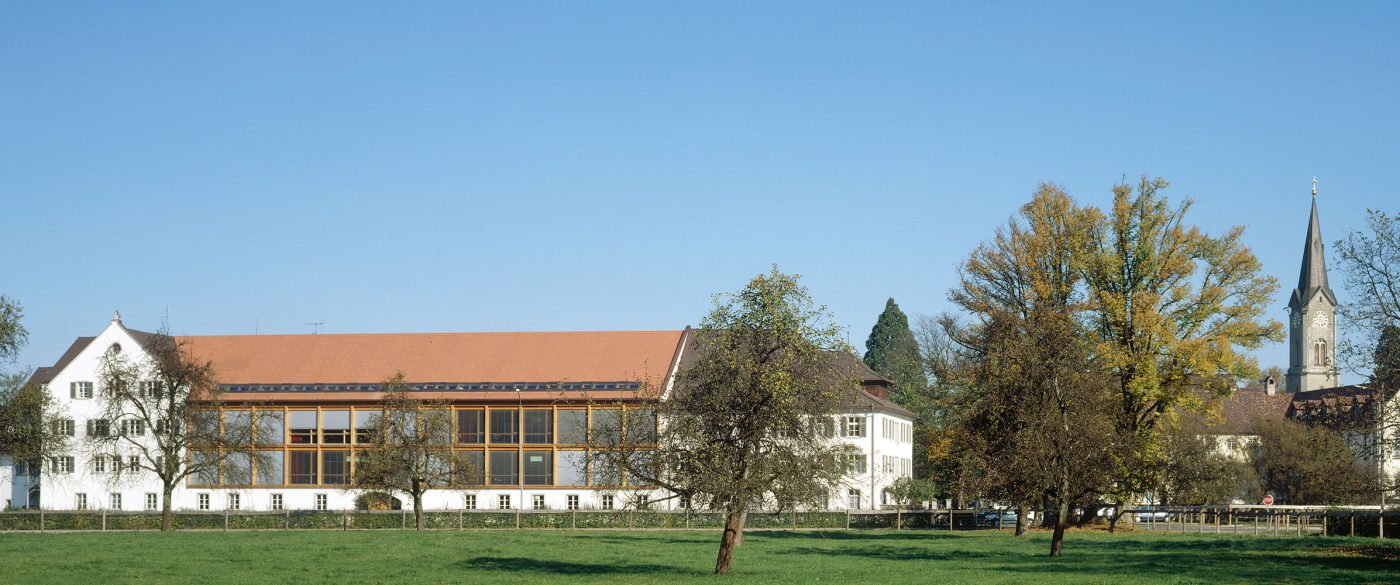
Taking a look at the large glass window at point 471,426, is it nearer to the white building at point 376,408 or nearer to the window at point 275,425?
the white building at point 376,408

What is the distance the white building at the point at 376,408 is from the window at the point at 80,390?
7 cm

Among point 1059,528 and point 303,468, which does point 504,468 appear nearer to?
point 303,468

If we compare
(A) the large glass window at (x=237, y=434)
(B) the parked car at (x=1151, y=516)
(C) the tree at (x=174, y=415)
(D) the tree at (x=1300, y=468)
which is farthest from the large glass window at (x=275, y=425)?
(D) the tree at (x=1300, y=468)

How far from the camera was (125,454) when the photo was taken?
91.8 meters

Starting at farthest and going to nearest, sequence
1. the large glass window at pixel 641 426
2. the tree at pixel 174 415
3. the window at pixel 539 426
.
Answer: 1. the window at pixel 539 426
2. the tree at pixel 174 415
3. the large glass window at pixel 641 426

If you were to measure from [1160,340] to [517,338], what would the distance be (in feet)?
164

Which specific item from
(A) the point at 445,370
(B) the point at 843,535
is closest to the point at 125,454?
(A) the point at 445,370

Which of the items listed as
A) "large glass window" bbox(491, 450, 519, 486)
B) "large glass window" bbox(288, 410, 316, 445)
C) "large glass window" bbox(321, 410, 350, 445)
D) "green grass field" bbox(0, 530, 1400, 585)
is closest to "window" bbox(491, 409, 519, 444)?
"large glass window" bbox(491, 450, 519, 486)

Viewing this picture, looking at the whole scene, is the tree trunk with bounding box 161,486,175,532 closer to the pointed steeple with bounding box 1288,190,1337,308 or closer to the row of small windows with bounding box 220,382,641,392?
the row of small windows with bounding box 220,382,641,392

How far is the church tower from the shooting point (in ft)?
526

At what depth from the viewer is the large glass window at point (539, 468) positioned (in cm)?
→ 8969

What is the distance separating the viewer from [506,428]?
9050cm

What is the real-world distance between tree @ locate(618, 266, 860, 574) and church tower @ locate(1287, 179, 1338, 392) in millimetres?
137272

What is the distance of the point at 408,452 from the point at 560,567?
3155 cm
